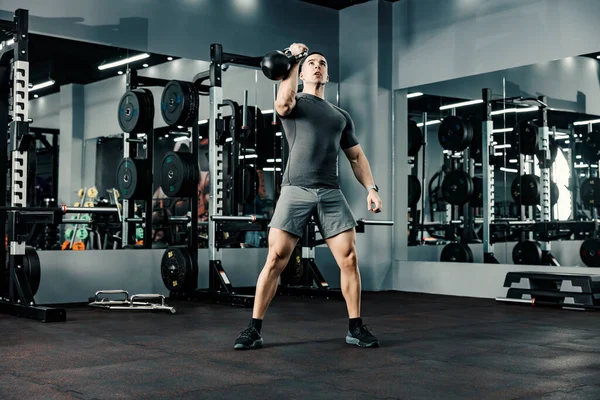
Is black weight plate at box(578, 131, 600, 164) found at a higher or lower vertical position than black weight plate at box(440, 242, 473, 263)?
higher

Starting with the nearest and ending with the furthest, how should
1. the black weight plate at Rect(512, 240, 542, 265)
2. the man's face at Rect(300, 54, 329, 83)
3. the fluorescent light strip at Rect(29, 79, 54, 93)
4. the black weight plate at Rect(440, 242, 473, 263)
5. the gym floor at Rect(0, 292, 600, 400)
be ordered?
the gym floor at Rect(0, 292, 600, 400) < the man's face at Rect(300, 54, 329, 83) < the fluorescent light strip at Rect(29, 79, 54, 93) < the black weight plate at Rect(512, 240, 542, 265) < the black weight plate at Rect(440, 242, 473, 263)

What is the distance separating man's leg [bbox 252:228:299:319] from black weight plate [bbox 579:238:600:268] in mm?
3275

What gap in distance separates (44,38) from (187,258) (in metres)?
2.03

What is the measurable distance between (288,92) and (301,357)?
114cm

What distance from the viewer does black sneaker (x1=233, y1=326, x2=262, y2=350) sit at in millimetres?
3166

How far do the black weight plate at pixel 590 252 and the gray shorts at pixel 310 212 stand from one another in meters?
3.08

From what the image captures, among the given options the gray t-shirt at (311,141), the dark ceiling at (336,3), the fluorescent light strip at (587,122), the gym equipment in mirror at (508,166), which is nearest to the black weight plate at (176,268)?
the gym equipment in mirror at (508,166)

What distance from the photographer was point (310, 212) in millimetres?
3246

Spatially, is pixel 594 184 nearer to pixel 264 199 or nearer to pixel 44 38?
pixel 264 199

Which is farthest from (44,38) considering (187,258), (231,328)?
(231,328)

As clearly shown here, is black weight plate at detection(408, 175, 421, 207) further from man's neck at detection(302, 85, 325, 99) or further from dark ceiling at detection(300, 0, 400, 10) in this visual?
man's neck at detection(302, 85, 325, 99)

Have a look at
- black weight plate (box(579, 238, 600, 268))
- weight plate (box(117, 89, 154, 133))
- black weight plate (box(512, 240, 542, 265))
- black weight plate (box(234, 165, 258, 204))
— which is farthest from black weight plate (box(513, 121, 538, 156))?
weight plate (box(117, 89, 154, 133))

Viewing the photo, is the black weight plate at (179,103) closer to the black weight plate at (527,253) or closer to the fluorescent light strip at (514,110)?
the fluorescent light strip at (514,110)

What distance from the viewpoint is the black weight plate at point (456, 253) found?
6.46 m
